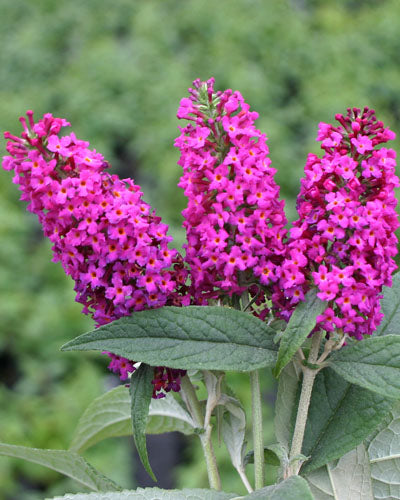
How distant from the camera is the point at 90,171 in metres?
0.99

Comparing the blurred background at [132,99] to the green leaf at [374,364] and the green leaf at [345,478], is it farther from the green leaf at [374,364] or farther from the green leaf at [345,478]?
the green leaf at [374,364]

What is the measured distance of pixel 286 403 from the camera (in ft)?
3.74

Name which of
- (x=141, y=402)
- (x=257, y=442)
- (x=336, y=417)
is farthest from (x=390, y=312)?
(x=141, y=402)

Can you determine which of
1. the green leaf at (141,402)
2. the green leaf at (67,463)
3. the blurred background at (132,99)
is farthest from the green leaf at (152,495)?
the blurred background at (132,99)

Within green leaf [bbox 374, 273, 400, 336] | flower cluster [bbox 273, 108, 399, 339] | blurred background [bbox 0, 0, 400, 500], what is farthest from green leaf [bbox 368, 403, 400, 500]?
blurred background [bbox 0, 0, 400, 500]

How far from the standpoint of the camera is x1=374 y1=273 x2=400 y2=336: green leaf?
1166mm

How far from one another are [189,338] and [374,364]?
252 mm

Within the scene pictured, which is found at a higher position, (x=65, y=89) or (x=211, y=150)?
(x=65, y=89)

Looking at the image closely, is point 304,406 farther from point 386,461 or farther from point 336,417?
point 386,461

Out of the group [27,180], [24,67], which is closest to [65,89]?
[24,67]

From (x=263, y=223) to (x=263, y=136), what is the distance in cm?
14

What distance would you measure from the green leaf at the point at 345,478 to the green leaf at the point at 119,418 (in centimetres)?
23

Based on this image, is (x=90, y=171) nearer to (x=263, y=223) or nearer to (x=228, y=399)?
(x=263, y=223)

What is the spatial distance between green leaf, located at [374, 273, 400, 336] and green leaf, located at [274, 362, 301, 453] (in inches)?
6.1
